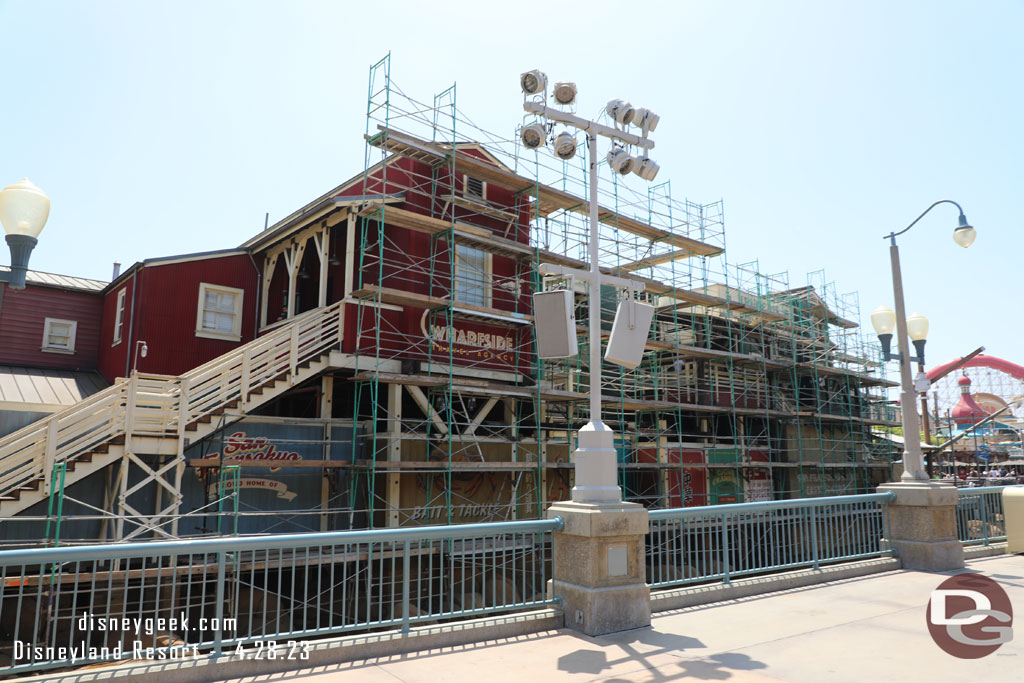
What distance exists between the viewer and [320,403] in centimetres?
1845

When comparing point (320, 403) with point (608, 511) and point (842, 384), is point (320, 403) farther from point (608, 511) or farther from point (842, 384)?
point (842, 384)

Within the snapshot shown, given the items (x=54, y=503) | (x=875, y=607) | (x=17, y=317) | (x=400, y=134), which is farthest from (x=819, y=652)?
(x=17, y=317)

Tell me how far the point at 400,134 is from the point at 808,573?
Answer: 14471mm

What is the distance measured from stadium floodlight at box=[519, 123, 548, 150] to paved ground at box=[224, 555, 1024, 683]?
664cm

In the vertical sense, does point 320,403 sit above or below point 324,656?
above

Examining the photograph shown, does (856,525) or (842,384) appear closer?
(856,525)

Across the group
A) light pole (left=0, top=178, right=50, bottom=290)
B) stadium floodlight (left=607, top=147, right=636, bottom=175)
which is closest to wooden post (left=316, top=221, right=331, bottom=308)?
stadium floodlight (left=607, top=147, right=636, bottom=175)

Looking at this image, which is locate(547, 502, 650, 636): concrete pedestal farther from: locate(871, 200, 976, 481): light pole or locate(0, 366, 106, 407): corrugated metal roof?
locate(0, 366, 106, 407): corrugated metal roof

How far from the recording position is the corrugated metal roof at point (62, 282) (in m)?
22.9

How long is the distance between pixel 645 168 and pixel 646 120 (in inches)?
30.8

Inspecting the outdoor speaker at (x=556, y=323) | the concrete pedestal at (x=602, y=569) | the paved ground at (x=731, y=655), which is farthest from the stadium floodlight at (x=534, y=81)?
the paved ground at (x=731, y=655)

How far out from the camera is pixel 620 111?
33.5ft

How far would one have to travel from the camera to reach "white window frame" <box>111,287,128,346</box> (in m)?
21.1

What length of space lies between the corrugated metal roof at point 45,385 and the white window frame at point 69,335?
28.9 inches
